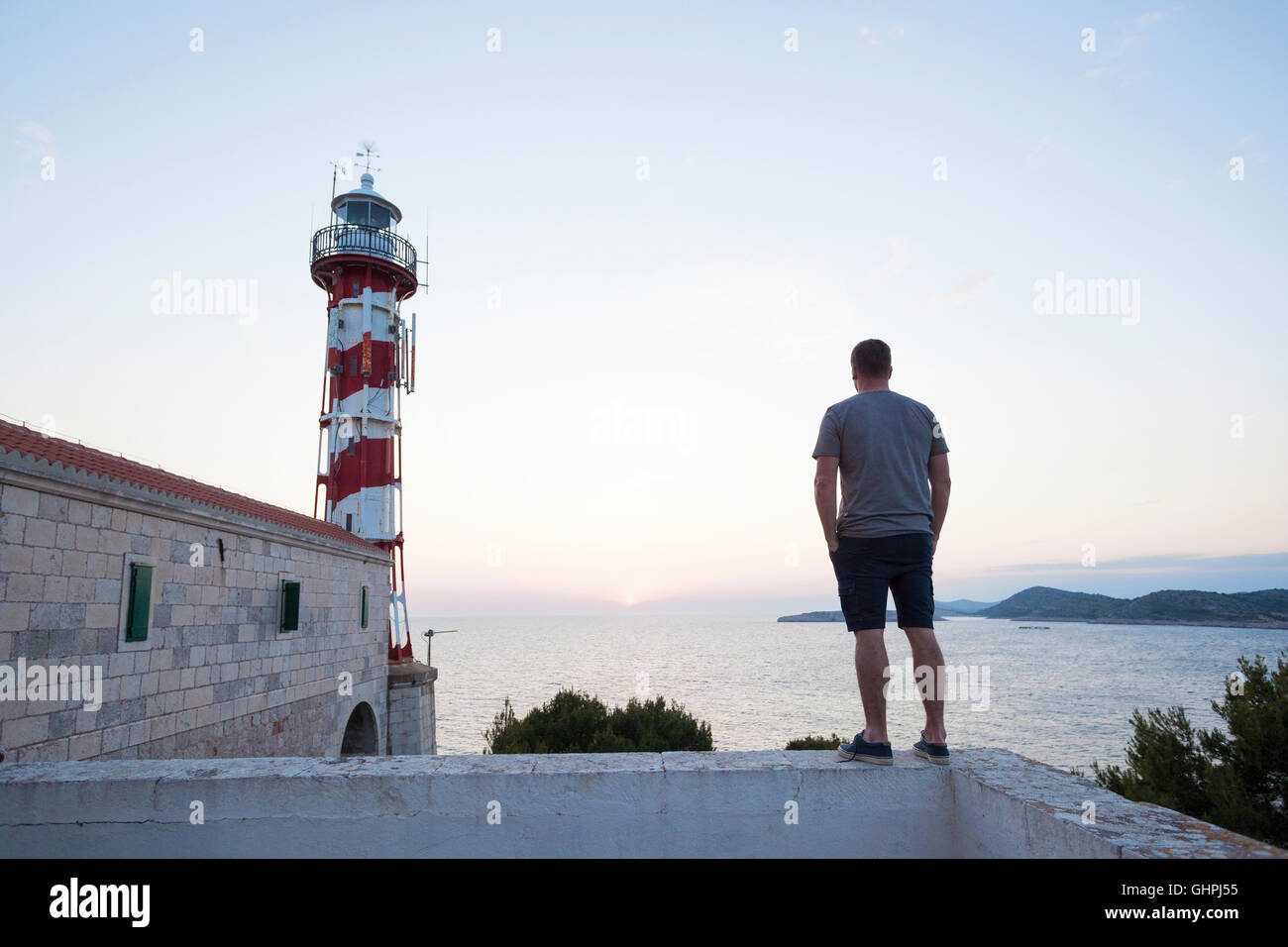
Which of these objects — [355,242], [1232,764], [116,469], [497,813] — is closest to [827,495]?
[497,813]

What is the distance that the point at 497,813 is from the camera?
9.24 feet

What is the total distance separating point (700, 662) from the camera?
9712cm

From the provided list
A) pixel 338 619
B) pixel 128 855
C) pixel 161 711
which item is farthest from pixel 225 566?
pixel 128 855

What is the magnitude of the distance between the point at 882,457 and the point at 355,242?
20390mm

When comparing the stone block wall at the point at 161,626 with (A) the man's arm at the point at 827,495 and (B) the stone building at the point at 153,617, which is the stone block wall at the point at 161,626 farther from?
(A) the man's arm at the point at 827,495

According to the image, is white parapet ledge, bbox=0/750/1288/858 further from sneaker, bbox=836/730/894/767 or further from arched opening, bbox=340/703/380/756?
arched opening, bbox=340/703/380/756

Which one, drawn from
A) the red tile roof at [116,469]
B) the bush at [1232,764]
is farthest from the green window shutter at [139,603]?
the bush at [1232,764]

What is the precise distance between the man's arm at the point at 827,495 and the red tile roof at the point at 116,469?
7059 millimetres

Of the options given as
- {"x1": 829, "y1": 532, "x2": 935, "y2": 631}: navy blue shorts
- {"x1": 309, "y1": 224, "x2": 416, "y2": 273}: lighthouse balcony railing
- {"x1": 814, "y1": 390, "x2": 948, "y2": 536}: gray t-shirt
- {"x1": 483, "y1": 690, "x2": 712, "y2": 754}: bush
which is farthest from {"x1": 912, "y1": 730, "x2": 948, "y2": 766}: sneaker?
{"x1": 309, "y1": 224, "x2": 416, "y2": 273}: lighthouse balcony railing

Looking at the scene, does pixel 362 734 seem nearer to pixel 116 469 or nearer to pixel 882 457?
pixel 116 469

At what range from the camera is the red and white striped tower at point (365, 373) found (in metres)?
19.7

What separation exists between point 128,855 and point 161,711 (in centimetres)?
699
